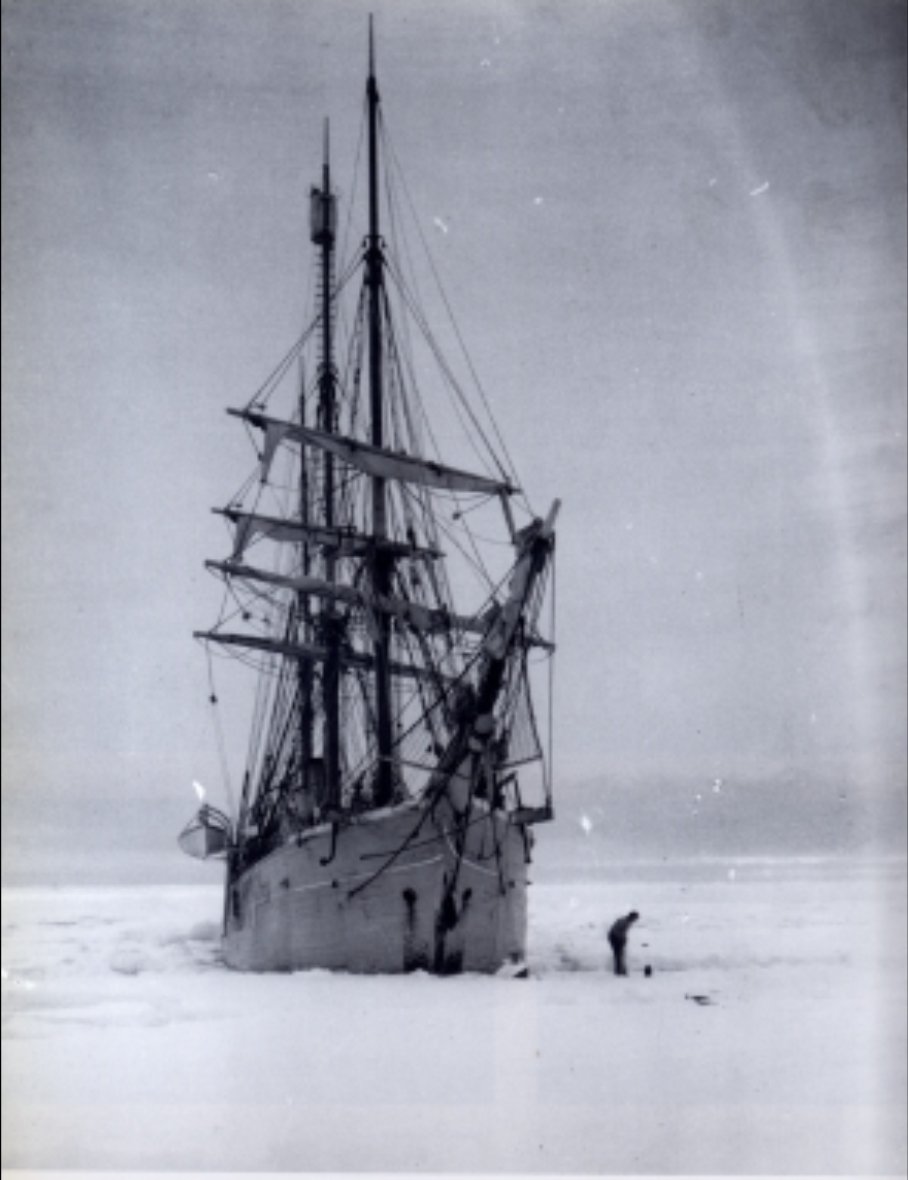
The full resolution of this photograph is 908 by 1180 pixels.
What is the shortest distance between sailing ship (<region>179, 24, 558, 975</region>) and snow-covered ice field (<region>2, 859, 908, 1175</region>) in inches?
41.5

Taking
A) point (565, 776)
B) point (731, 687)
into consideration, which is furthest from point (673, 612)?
point (565, 776)

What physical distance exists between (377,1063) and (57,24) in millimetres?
5573

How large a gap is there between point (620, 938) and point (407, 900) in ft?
8.02

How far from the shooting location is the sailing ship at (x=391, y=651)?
8.66 m

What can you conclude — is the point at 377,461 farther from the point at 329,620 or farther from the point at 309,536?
the point at 329,620

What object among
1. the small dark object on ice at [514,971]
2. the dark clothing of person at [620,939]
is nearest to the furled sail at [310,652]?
the small dark object on ice at [514,971]

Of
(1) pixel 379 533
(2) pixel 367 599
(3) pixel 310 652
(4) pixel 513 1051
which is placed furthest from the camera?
(3) pixel 310 652

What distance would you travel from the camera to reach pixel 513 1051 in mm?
7043

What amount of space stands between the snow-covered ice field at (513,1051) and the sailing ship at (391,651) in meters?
1.05

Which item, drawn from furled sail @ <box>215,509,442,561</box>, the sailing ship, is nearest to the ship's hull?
the sailing ship

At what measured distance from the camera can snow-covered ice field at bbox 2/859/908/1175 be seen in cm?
673

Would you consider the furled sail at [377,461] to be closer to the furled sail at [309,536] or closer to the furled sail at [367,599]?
the furled sail at [309,536]

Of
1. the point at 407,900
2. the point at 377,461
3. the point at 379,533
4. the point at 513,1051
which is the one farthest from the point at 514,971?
the point at 379,533

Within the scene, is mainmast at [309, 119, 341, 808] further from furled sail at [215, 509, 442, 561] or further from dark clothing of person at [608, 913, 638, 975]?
dark clothing of person at [608, 913, 638, 975]
